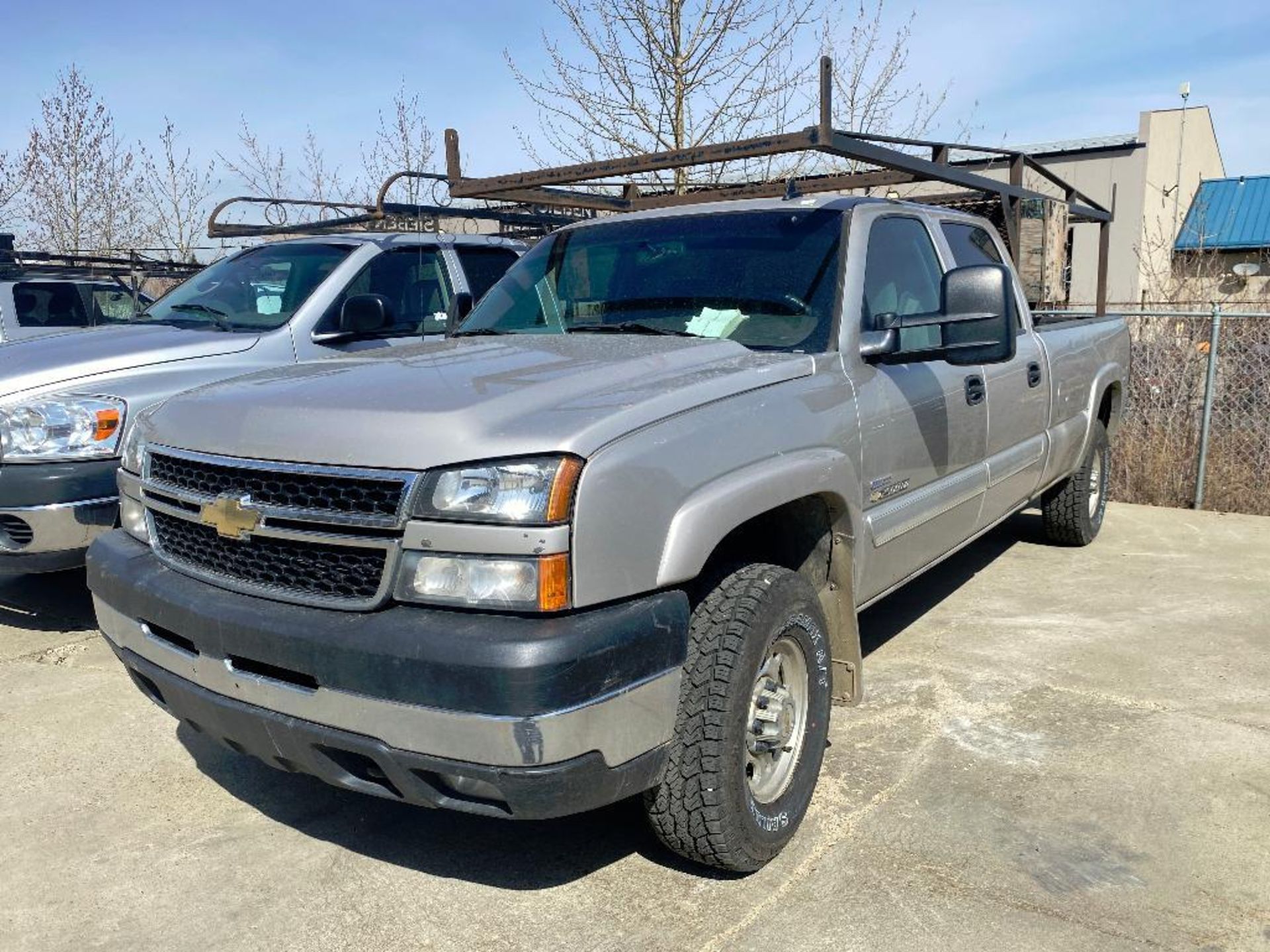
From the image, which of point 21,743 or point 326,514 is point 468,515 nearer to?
point 326,514

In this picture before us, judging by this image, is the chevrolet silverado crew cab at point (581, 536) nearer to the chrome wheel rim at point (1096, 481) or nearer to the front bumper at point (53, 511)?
the front bumper at point (53, 511)

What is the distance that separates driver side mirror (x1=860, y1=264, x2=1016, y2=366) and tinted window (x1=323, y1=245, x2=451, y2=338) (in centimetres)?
319

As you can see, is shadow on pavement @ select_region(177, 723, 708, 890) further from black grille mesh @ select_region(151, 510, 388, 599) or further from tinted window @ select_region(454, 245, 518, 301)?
tinted window @ select_region(454, 245, 518, 301)

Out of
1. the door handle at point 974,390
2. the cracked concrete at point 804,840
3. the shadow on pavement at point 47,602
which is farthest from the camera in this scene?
the shadow on pavement at point 47,602

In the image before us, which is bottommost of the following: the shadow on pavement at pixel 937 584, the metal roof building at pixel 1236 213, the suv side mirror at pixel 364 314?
the shadow on pavement at pixel 937 584

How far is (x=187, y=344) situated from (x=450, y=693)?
3.69 meters

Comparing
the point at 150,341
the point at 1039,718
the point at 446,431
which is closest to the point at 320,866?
the point at 446,431

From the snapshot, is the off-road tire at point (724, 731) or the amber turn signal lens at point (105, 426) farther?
the amber turn signal lens at point (105, 426)

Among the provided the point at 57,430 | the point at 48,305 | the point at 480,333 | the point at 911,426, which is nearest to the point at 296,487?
the point at 480,333

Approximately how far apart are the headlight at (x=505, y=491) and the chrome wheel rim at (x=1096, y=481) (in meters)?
5.18

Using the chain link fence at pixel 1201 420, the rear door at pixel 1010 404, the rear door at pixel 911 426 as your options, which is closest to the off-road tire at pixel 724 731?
the rear door at pixel 911 426

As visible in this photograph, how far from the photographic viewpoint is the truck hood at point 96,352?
4.82 metres

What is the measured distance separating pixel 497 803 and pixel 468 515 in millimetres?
661

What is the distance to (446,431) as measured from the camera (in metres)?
2.45
